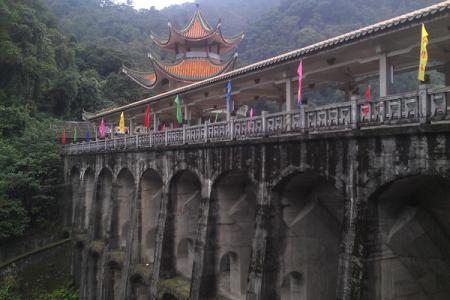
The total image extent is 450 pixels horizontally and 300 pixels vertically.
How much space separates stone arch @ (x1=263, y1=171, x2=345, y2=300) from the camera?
41.8 ft

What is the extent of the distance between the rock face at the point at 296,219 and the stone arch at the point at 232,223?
44mm

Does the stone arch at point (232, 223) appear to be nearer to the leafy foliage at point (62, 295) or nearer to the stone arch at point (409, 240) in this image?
the stone arch at point (409, 240)

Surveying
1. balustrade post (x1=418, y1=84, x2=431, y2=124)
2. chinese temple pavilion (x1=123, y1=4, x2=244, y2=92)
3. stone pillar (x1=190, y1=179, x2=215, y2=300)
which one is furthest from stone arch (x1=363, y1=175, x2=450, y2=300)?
chinese temple pavilion (x1=123, y1=4, x2=244, y2=92)

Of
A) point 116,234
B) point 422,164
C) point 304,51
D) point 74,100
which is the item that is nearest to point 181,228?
point 116,234

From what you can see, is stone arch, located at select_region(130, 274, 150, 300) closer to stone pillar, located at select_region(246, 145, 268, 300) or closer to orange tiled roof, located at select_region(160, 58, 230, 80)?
stone pillar, located at select_region(246, 145, 268, 300)

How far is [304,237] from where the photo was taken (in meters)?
13.5

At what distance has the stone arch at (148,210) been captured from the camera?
2155cm

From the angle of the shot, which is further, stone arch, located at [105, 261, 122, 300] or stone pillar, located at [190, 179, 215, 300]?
stone arch, located at [105, 261, 122, 300]

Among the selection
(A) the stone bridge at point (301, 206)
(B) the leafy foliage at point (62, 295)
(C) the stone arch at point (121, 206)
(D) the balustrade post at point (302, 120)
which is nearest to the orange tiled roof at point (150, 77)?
(C) the stone arch at point (121, 206)

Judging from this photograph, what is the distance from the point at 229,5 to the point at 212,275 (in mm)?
129928

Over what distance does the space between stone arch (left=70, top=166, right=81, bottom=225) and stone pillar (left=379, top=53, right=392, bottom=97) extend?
82.1 feet

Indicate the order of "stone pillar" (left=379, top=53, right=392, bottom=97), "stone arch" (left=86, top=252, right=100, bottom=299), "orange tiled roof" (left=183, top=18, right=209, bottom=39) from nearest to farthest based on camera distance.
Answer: "stone pillar" (left=379, top=53, right=392, bottom=97) → "stone arch" (left=86, top=252, right=100, bottom=299) → "orange tiled roof" (left=183, top=18, right=209, bottom=39)

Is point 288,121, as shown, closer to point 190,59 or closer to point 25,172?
point 190,59

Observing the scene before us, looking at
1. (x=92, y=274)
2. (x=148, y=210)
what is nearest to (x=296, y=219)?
(x=148, y=210)
